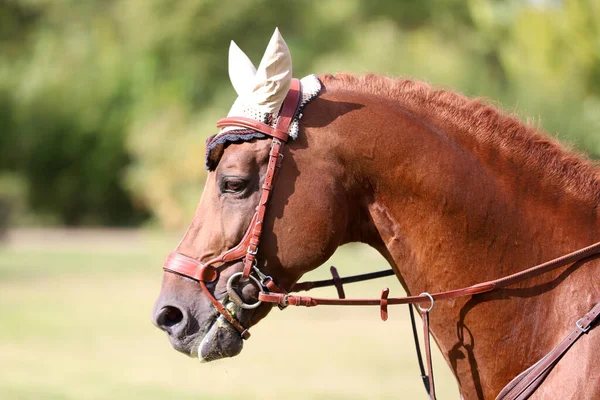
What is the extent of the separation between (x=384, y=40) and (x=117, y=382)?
891 inches

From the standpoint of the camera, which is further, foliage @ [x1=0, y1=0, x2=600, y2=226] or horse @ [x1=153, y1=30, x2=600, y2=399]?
foliage @ [x1=0, y1=0, x2=600, y2=226]

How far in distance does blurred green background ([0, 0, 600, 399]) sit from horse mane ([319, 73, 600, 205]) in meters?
0.27

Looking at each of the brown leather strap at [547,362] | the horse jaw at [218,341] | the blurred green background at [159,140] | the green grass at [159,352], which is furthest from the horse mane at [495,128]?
the green grass at [159,352]

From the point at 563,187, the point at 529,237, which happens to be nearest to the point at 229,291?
the point at 529,237

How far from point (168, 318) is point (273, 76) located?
3.80ft

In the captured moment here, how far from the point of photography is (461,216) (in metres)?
3.37

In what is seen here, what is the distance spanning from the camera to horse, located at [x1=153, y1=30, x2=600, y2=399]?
3.32 m

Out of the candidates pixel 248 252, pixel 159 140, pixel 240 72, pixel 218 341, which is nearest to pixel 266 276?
pixel 248 252

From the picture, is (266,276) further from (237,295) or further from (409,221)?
(409,221)

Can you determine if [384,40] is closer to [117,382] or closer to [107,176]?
[107,176]

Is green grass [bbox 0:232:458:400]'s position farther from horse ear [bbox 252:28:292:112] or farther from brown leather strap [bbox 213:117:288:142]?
horse ear [bbox 252:28:292:112]

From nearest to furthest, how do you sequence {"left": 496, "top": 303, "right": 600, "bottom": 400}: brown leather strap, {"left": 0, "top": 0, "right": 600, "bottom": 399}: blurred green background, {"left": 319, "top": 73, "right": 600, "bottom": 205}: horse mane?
{"left": 496, "top": 303, "right": 600, "bottom": 400}: brown leather strap
{"left": 319, "top": 73, "right": 600, "bottom": 205}: horse mane
{"left": 0, "top": 0, "right": 600, "bottom": 399}: blurred green background

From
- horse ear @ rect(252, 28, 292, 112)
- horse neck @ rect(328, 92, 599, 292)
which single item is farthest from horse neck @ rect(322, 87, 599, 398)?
horse ear @ rect(252, 28, 292, 112)

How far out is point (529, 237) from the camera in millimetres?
3375
